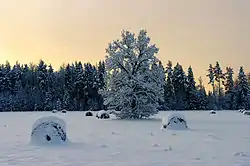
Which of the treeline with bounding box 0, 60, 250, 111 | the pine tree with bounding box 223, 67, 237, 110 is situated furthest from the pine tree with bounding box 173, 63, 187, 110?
the pine tree with bounding box 223, 67, 237, 110

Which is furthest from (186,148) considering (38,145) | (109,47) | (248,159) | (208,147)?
(109,47)

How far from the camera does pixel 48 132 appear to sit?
519 inches

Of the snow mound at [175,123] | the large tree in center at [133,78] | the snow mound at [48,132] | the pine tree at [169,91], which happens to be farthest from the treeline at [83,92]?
the snow mound at [48,132]

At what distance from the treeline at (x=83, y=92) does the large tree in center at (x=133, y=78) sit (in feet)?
138

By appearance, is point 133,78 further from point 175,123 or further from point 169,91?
point 169,91

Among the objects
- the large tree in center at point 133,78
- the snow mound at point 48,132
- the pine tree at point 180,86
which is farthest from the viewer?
the pine tree at point 180,86

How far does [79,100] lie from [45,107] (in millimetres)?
7770

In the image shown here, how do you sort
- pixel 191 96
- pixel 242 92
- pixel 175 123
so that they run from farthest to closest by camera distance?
1. pixel 191 96
2. pixel 242 92
3. pixel 175 123

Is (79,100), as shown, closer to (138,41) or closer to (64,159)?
(138,41)

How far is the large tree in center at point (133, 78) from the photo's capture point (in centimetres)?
3416

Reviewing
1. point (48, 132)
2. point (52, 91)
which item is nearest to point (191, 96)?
point (52, 91)

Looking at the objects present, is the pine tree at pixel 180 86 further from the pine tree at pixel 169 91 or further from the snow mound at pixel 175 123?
the snow mound at pixel 175 123

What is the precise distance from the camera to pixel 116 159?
978 cm

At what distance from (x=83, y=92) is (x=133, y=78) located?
4988cm
